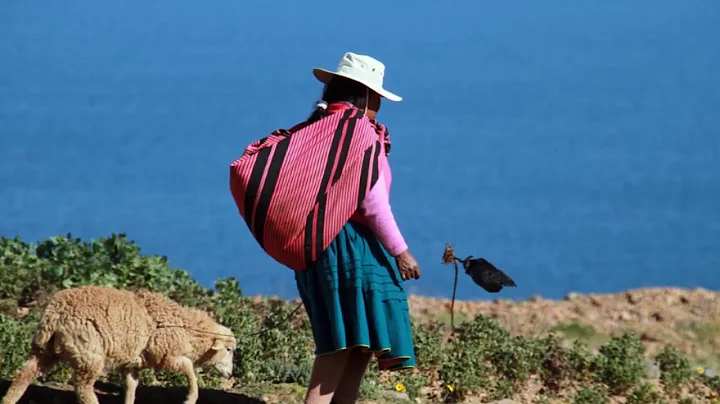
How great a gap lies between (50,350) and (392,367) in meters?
1.80

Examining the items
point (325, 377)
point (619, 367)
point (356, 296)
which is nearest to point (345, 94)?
point (356, 296)

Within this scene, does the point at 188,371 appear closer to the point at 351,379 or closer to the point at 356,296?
the point at 351,379

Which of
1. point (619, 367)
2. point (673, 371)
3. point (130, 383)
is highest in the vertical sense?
point (673, 371)

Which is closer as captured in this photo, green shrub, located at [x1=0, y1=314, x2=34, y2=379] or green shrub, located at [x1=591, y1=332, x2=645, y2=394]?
green shrub, located at [x1=0, y1=314, x2=34, y2=379]

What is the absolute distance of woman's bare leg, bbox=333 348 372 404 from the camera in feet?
20.9

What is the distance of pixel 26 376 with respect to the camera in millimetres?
6750

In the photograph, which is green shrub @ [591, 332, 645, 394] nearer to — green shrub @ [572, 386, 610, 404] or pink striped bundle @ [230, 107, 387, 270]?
green shrub @ [572, 386, 610, 404]

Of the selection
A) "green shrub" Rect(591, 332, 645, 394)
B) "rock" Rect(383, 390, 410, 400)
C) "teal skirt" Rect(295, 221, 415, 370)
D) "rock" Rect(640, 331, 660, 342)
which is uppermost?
"rock" Rect(640, 331, 660, 342)

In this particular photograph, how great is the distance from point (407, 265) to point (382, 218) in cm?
26

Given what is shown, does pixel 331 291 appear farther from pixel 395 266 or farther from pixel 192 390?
pixel 192 390

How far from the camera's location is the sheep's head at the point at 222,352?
24.4ft

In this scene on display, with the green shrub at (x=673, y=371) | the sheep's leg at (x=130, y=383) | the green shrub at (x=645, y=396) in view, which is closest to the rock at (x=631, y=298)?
the green shrub at (x=673, y=371)

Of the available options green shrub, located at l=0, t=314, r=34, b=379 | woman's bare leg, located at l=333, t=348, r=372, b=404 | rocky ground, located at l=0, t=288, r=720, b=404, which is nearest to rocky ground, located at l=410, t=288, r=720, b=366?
rocky ground, located at l=0, t=288, r=720, b=404

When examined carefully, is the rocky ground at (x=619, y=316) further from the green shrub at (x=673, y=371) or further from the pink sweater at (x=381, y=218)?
the pink sweater at (x=381, y=218)
